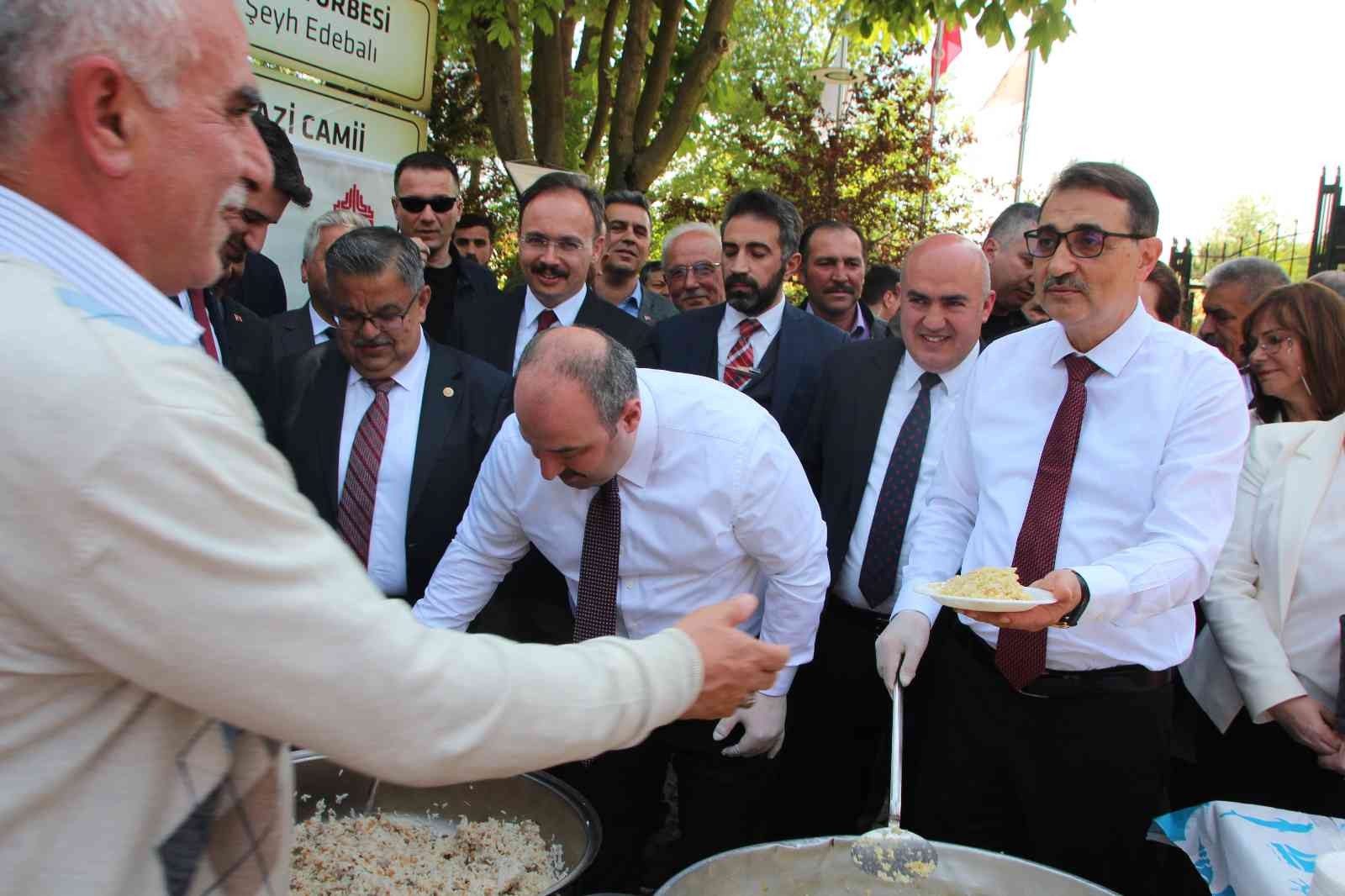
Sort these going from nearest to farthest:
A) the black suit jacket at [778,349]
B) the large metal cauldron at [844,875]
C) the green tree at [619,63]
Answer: the large metal cauldron at [844,875]
the black suit jacket at [778,349]
the green tree at [619,63]

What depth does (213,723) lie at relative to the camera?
1.08 m

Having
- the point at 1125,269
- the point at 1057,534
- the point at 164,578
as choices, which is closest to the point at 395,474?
the point at 1057,534

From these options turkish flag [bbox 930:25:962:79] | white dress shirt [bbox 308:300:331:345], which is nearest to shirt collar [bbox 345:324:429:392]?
white dress shirt [bbox 308:300:331:345]

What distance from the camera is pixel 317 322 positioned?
4.47m

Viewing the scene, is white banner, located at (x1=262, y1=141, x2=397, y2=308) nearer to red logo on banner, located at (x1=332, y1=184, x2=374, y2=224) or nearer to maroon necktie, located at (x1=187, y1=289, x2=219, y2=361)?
red logo on banner, located at (x1=332, y1=184, x2=374, y2=224)

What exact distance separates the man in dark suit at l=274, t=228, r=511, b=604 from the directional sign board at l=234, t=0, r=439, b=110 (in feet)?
5.56

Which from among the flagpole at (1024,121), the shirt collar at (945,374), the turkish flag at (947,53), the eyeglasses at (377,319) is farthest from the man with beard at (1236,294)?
the flagpole at (1024,121)

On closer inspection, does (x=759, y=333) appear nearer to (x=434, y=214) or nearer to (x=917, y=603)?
(x=434, y=214)

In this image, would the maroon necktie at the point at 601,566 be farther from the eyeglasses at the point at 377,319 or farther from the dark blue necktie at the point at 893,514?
the eyeglasses at the point at 377,319

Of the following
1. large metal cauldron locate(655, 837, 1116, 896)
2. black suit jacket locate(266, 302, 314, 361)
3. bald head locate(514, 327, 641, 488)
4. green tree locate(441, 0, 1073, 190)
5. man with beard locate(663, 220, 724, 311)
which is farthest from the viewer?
green tree locate(441, 0, 1073, 190)

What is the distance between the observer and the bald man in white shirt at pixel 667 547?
2816 millimetres

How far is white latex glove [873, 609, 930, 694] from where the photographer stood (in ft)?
7.91

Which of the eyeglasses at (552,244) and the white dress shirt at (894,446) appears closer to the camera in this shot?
the white dress shirt at (894,446)

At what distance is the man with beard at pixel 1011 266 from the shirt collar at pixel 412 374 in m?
2.51
